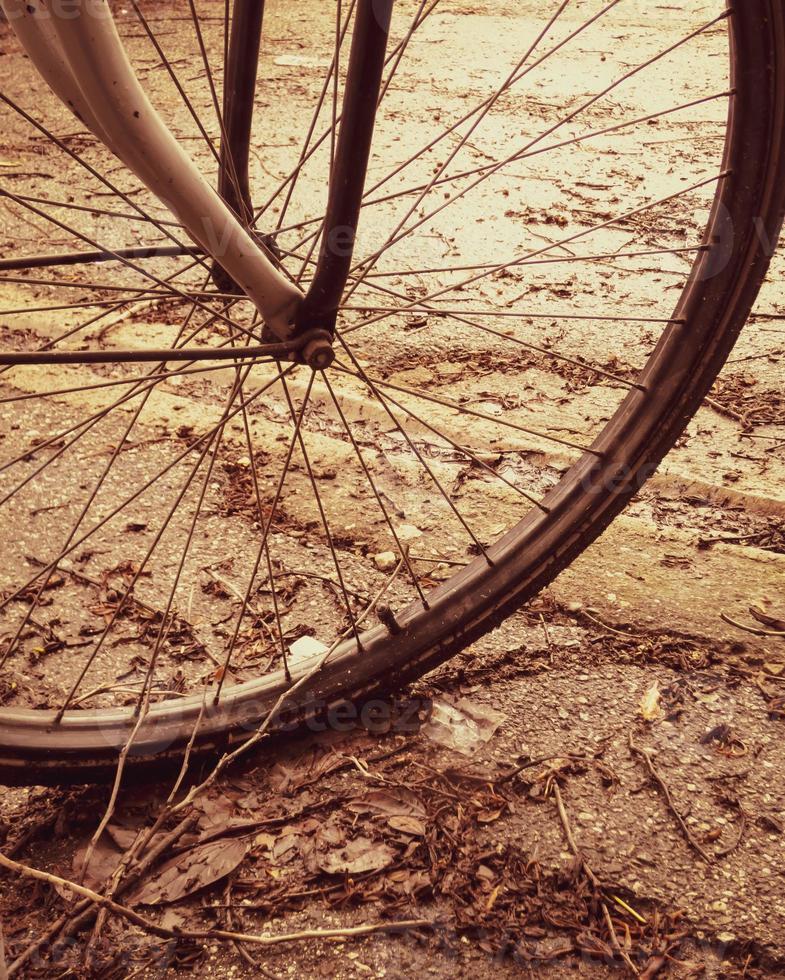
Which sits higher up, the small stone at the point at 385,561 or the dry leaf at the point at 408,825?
the small stone at the point at 385,561

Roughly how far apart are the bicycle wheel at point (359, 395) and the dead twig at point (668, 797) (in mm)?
300

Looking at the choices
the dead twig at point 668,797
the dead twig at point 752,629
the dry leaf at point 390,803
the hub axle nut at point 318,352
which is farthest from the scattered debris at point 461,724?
the hub axle nut at point 318,352

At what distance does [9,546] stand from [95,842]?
2.50 ft

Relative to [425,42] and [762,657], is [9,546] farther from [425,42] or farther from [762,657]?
[425,42]

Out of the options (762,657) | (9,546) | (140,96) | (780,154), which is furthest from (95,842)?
(780,154)

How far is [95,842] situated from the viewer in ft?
4.30

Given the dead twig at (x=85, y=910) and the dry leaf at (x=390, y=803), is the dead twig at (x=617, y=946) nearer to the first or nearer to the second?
the dry leaf at (x=390, y=803)

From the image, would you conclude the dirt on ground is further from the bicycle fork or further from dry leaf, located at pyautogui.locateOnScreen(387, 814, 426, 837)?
the bicycle fork

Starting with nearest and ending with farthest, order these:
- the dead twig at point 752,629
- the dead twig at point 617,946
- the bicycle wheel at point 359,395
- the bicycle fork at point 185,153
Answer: the bicycle fork at point 185,153, the dead twig at point 617,946, the bicycle wheel at point 359,395, the dead twig at point 752,629

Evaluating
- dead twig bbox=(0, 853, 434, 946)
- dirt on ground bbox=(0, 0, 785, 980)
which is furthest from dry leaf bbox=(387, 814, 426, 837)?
dead twig bbox=(0, 853, 434, 946)

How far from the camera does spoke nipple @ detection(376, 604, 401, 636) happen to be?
1457mm

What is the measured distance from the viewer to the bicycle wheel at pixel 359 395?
54.5 inches

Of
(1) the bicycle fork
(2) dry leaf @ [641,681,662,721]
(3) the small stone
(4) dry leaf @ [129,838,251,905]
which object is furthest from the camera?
(3) the small stone

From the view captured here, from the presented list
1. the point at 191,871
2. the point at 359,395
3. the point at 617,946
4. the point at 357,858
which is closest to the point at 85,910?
the point at 191,871
